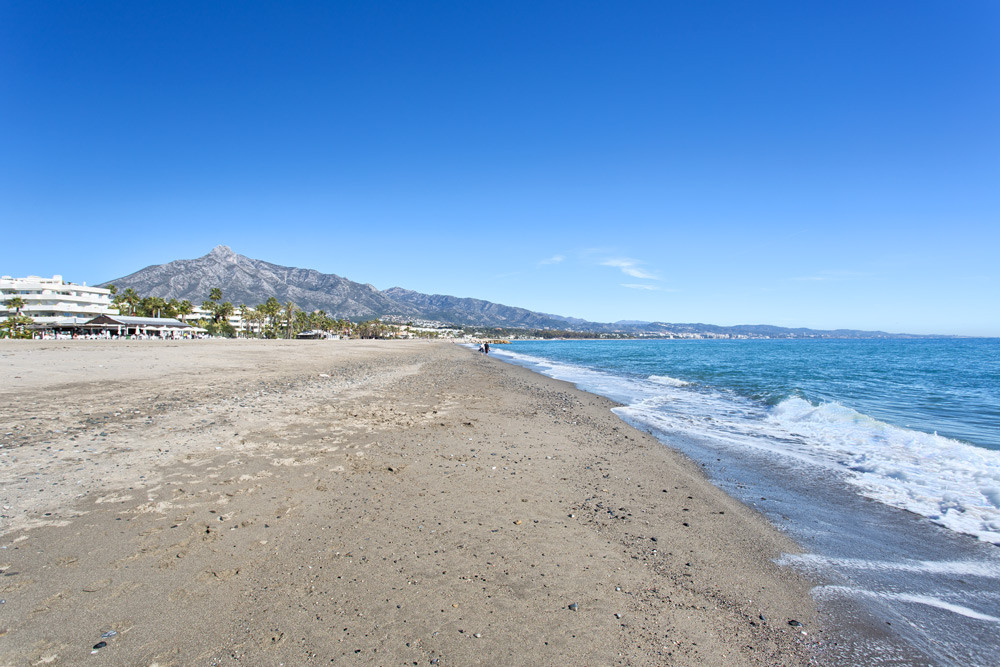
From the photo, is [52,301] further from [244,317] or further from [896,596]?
[896,596]

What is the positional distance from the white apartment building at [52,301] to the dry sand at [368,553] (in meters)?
95.2

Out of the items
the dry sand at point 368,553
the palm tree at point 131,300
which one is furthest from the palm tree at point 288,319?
the dry sand at point 368,553

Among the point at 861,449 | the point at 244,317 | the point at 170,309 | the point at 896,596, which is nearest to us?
the point at 896,596

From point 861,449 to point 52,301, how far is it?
116 m

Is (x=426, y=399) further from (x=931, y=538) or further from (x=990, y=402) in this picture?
(x=990, y=402)

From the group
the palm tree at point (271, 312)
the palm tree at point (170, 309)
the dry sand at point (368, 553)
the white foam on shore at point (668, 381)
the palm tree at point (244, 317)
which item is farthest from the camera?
the palm tree at point (244, 317)

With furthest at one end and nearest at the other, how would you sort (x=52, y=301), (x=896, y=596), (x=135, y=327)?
(x=52, y=301) < (x=135, y=327) < (x=896, y=596)

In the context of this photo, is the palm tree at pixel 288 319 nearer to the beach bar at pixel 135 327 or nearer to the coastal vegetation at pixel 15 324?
the beach bar at pixel 135 327

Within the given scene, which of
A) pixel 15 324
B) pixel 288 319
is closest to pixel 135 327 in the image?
pixel 15 324

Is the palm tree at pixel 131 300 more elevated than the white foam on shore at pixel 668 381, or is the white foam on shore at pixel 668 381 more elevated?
the palm tree at pixel 131 300

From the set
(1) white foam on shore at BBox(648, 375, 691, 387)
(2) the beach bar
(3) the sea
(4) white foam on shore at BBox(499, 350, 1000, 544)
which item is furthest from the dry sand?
(2) the beach bar

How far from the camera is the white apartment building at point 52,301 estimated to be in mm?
78250

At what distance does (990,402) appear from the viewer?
19.5 meters

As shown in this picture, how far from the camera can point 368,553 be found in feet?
15.1
